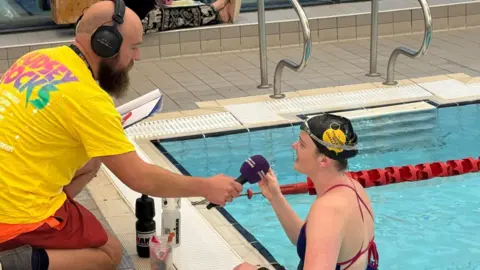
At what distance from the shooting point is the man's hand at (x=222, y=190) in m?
3.21

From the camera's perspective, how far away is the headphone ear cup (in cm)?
313

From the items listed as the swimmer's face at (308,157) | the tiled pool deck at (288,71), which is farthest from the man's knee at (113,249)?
the tiled pool deck at (288,71)

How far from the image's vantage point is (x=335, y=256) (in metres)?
2.66

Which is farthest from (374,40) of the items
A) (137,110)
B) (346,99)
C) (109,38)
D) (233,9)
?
Result: (109,38)

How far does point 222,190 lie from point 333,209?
598mm

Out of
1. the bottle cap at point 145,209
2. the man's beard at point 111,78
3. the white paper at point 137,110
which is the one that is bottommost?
the bottle cap at point 145,209

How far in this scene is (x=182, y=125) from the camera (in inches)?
244

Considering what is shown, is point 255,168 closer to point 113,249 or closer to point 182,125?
point 113,249

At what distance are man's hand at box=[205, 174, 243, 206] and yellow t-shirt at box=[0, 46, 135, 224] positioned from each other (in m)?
0.33

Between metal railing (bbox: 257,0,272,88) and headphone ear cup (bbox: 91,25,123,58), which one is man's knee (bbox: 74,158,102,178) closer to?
headphone ear cup (bbox: 91,25,123,58)

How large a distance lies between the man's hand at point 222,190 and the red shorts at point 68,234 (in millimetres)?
671

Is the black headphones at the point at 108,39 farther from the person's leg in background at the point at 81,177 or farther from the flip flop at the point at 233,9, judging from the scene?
the flip flop at the point at 233,9

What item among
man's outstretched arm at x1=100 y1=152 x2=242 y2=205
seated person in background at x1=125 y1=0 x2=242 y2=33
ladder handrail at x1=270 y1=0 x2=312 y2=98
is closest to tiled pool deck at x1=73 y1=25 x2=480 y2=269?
ladder handrail at x1=270 y1=0 x2=312 y2=98

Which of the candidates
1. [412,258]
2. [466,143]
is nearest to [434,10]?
[466,143]
